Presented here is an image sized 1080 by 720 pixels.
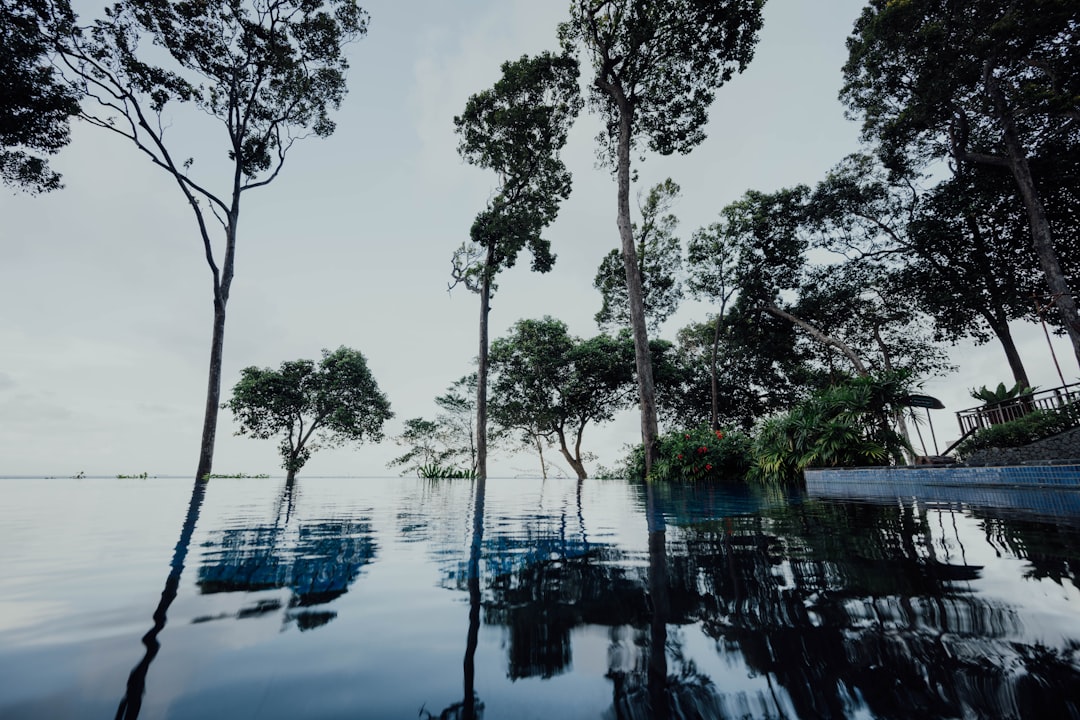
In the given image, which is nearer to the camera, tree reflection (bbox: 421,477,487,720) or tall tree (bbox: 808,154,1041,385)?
tree reflection (bbox: 421,477,487,720)

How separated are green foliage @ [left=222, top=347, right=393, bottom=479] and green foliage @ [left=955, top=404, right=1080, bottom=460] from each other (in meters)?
26.8

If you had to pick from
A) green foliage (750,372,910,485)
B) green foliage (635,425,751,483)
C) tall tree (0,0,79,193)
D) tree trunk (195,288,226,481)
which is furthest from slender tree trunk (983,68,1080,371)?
tall tree (0,0,79,193)

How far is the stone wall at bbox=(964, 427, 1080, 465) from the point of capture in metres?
8.68

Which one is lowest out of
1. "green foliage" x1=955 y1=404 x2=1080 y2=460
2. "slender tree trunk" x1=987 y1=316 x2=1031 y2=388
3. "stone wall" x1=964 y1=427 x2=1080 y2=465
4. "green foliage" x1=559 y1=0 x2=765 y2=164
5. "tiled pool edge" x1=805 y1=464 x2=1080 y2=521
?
"tiled pool edge" x1=805 y1=464 x2=1080 y2=521

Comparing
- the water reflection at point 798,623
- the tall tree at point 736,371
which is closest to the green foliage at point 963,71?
the tall tree at point 736,371

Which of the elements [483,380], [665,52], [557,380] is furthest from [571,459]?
[665,52]

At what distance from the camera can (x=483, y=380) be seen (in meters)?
17.1

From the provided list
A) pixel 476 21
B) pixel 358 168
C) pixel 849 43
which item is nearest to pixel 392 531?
pixel 849 43

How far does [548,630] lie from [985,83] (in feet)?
70.3

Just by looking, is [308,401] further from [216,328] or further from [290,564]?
[290,564]

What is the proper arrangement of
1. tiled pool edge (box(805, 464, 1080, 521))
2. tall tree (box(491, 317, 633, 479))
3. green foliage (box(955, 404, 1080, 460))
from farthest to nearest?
tall tree (box(491, 317, 633, 479)) < green foliage (box(955, 404, 1080, 460)) < tiled pool edge (box(805, 464, 1080, 521))

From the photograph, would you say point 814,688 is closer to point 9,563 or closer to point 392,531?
point 392,531

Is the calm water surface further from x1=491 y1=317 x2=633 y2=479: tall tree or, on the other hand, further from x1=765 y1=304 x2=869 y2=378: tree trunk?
x1=491 y1=317 x2=633 y2=479: tall tree

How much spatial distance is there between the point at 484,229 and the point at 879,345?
60.6ft
